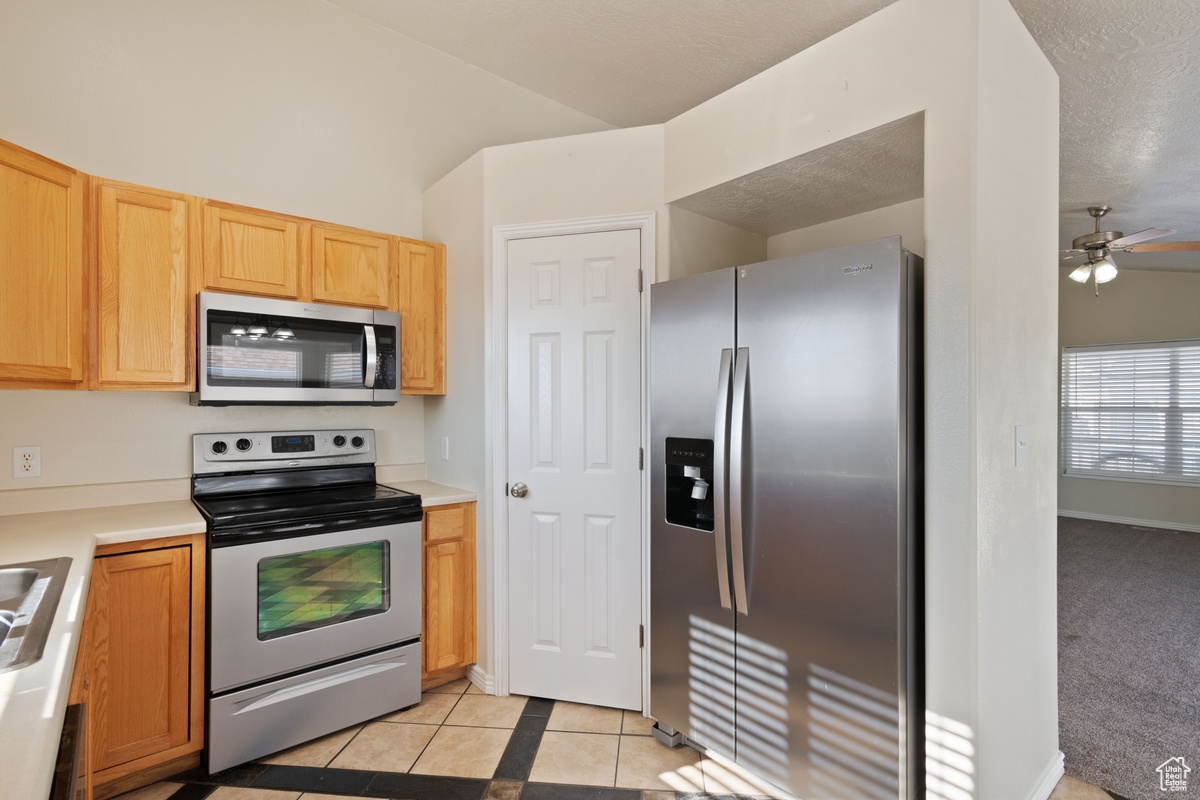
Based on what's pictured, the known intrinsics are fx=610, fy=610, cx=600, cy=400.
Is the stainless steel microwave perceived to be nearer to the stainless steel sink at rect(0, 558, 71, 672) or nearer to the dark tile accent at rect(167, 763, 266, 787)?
the stainless steel sink at rect(0, 558, 71, 672)

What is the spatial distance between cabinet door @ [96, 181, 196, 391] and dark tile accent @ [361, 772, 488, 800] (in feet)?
5.34

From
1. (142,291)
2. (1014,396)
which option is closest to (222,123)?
(142,291)

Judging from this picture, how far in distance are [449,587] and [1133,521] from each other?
7.40 metres

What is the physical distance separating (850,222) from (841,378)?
4.23 feet

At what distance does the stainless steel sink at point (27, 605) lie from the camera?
111 centimetres

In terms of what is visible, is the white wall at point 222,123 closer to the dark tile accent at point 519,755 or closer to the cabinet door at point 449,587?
the cabinet door at point 449,587

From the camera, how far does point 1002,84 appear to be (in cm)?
176

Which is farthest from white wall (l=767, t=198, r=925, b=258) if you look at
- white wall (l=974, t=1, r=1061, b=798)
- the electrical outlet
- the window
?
the window

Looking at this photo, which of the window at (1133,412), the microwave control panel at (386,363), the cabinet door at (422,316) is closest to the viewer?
the microwave control panel at (386,363)

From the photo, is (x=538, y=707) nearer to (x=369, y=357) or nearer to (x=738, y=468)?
(x=738, y=468)

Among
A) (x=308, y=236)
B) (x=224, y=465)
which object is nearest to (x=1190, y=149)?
(x=308, y=236)

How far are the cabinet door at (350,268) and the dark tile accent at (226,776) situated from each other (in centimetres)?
183

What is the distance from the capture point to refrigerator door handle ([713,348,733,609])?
6.71 ft

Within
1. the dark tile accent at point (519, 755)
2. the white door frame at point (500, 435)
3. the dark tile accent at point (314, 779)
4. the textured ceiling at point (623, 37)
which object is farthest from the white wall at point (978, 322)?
the dark tile accent at point (314, 779)
